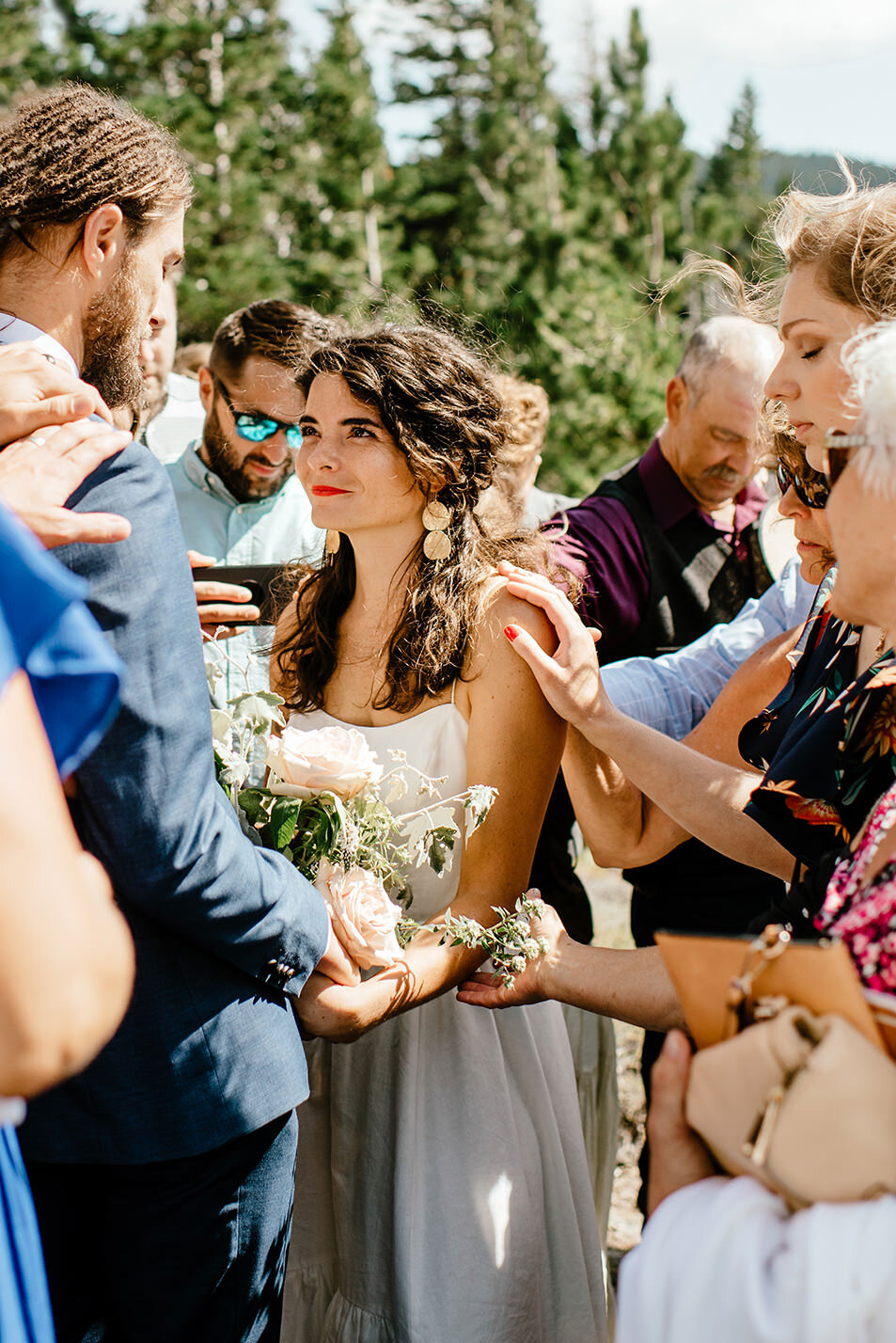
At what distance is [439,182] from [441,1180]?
28.9 meters

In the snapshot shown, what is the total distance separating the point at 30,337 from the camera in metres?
1.61

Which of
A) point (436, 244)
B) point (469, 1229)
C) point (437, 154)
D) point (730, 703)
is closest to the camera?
point (469, 1229)

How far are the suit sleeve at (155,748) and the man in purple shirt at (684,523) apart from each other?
6.58ft

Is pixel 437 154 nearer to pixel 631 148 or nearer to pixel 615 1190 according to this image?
pixel 631 148

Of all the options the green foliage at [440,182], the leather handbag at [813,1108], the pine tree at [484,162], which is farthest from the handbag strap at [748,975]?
the pine tree at [484,162]

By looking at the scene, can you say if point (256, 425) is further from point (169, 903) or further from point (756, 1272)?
point (756, 1272)

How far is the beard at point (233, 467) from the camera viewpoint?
3.90 m

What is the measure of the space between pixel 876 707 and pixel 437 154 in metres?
32.5

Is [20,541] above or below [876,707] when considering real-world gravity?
above

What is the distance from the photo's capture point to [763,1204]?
1052mm

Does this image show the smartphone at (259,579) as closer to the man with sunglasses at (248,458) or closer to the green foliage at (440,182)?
the man with sunglasses at (248,458)

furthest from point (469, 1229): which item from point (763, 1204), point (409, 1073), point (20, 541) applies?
point (20, 541)

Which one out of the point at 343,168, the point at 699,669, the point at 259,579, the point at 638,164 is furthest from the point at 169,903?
the point at 638,164

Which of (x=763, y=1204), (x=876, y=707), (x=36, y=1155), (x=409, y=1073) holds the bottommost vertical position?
(x=409, y=1073)
